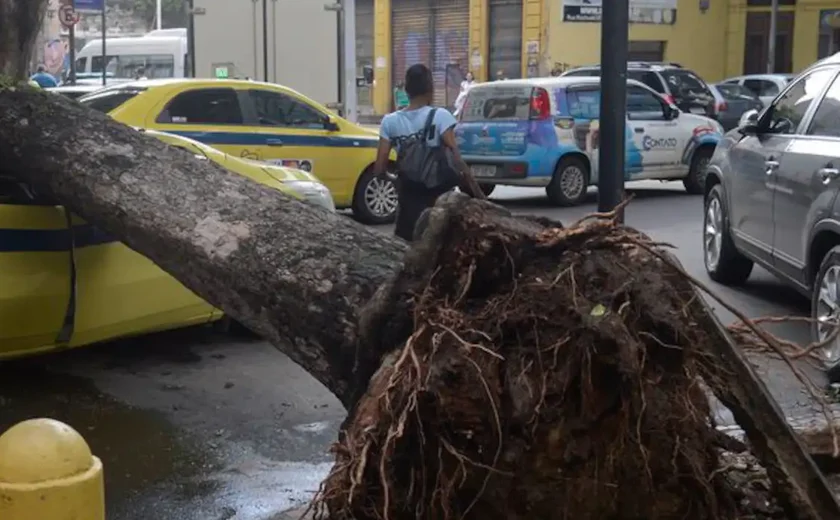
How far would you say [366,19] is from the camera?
123 ft

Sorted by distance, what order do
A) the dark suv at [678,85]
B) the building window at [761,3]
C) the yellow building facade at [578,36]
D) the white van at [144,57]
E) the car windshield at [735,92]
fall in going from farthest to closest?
the building window at [761,3]
the yellow building facade at [578,36]
the white van at [144,57]
the car windshield at [735,92]
the dark suv at [678,85]

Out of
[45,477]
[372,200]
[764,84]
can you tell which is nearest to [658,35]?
[764,84]

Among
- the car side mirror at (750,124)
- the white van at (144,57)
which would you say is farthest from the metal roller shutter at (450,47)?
the car side mirror at (750,124)

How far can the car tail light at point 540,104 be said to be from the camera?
1458 centimetres

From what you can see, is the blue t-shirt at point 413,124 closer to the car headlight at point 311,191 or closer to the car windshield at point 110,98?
the car headlight at point 311,191

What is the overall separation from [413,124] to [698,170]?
35.4 ft

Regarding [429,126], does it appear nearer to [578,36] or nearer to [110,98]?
[110,98]

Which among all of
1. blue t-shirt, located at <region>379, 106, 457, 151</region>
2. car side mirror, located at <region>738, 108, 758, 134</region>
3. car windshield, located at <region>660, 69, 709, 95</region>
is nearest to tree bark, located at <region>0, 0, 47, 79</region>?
blue t-shirt, located at <region>379, 106, 457, 151</region>

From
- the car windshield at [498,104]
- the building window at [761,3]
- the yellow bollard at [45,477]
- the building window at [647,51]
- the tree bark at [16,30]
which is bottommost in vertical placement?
the yellow bollard at [45,477]

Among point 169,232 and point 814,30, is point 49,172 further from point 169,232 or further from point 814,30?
point 814,30

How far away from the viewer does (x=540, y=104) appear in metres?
14.6

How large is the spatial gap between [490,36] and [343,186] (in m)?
22.3

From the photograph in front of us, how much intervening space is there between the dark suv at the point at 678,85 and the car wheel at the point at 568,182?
19.1 feet

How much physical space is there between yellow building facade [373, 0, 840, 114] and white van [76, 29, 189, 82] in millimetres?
9553
